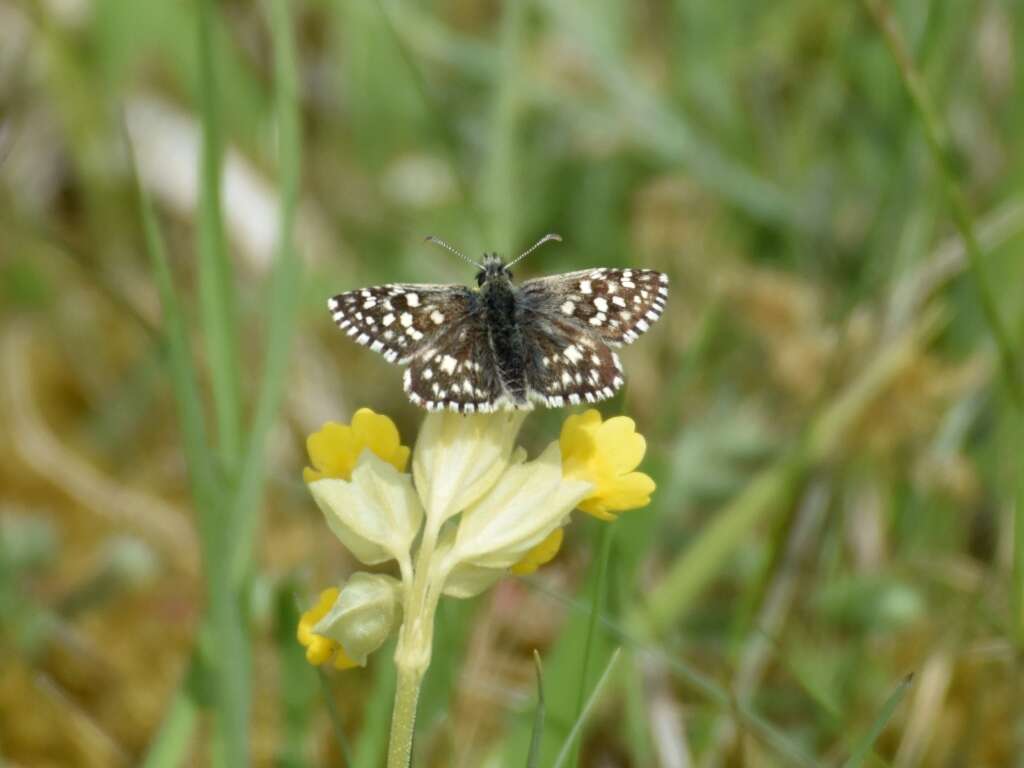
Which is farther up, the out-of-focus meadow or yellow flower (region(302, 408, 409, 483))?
the out-of-focus meadow

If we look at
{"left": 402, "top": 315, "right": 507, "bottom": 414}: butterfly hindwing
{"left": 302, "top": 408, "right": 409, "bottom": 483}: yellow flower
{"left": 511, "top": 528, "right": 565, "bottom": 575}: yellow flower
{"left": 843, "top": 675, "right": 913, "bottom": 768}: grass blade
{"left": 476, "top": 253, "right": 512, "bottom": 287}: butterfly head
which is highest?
{"left": 476, "top": 253, "right": 512, "bottom": 287}: butterfly head

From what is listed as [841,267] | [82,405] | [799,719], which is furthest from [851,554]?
[82,405]

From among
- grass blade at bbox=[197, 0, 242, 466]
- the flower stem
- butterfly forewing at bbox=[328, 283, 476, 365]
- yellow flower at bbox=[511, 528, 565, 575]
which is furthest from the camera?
grass blade at bbox=[197, 0, 242, 466]

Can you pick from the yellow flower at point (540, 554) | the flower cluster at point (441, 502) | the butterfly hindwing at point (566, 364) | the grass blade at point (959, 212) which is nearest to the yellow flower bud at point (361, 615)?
the flower cluster at point (441, 502)

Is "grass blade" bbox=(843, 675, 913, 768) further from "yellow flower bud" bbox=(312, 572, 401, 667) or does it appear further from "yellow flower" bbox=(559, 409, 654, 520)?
"yellow flower bud" bbox=(312, 572, 401, 667)

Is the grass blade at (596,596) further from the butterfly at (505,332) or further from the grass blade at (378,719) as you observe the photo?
the grass blade at (378,719)

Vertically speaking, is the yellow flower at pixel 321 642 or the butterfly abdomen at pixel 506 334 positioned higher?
the butterfly abdomen at pixel 506 334

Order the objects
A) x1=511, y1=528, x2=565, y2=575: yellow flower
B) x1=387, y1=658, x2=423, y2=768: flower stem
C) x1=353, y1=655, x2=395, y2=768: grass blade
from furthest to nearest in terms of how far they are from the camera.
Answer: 1. x1=353, y1=655, x2=395, y2=768: grass blade
2. x1=511, y1=528, x2=565, y2=575: yellow flower
3. x1=387, y1=658, x2=423, y2=768: flower stem

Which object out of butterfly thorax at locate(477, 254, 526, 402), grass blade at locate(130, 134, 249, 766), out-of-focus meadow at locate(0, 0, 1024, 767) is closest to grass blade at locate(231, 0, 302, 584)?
out-of-focus meadow at locate(0, 0, 1024, 767)
